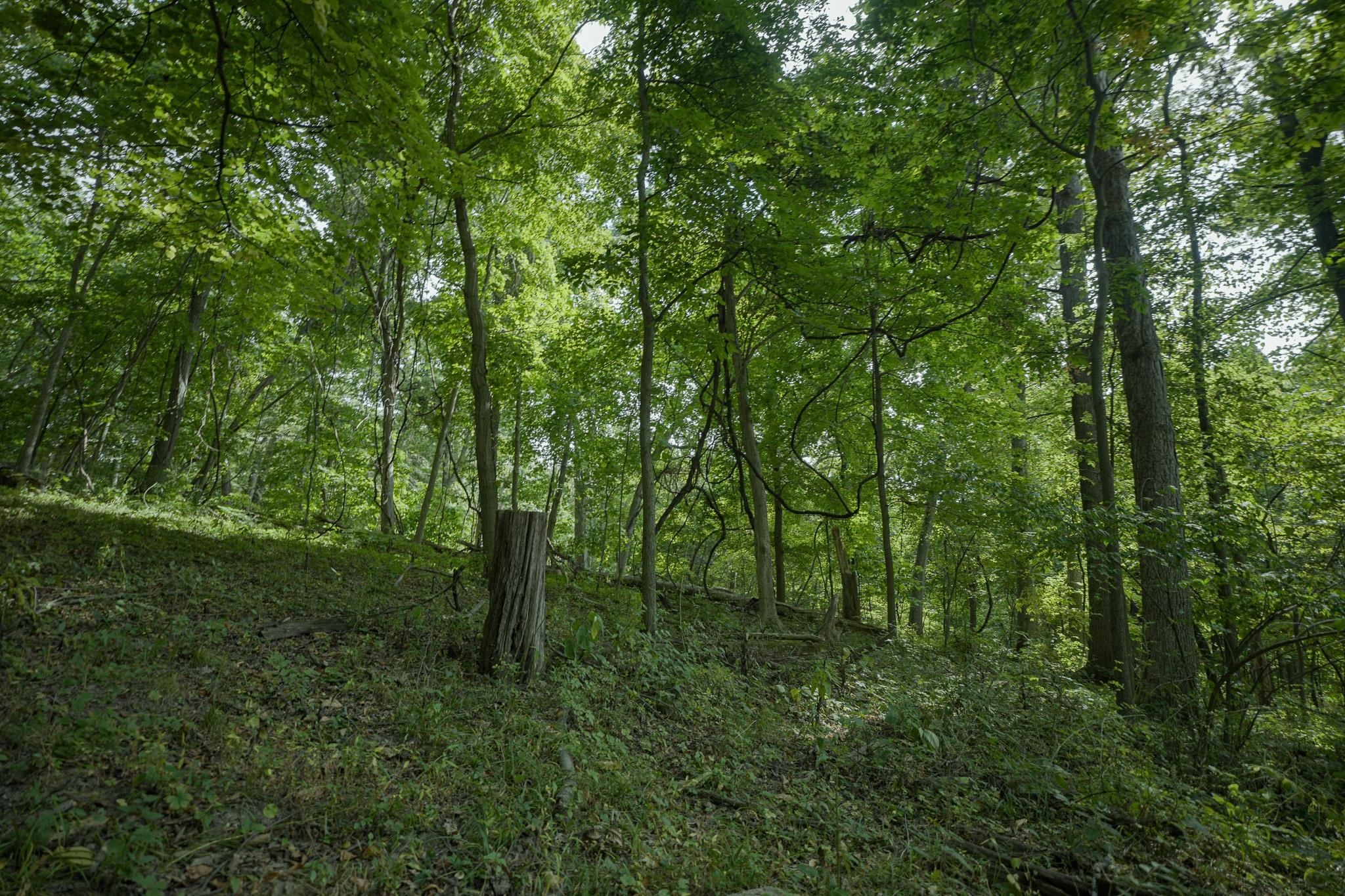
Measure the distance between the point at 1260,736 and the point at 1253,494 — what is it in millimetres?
4809

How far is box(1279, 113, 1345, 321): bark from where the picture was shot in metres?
7.34

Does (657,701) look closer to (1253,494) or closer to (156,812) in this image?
(156,812)

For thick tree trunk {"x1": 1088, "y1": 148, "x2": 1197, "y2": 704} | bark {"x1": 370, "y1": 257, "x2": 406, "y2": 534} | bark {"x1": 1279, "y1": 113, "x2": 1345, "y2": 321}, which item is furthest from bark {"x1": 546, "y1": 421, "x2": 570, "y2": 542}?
bark {"x1": 1279, "y1": 113, "x2": 1345, "y2": 321}

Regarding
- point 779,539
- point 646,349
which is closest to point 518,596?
point 646,349

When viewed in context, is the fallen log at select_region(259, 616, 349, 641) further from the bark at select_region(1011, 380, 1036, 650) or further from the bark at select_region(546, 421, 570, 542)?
the bark at select_region(1011, 380, 1036, 650)

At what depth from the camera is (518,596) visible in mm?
5430

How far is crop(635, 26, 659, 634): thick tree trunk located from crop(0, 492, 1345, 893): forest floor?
577 millimetres

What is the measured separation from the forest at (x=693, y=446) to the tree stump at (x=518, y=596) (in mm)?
44

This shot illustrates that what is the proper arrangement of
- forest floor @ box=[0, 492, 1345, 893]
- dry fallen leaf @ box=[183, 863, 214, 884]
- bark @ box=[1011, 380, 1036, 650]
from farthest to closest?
bark @ box=[1011, 380, 1036, 650], forest floor @ box=[0, 492, 1345, 893], dry fallen leaf @ box=[183, 863, 214, 884]

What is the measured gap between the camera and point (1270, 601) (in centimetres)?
517

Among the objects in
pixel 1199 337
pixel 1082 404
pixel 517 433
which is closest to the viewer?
pixel 1199 337

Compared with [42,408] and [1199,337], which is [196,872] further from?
[1199,337]

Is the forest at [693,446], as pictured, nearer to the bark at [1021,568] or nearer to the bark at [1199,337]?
the bark at [1199,337]

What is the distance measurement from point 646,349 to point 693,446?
17.3 feet
